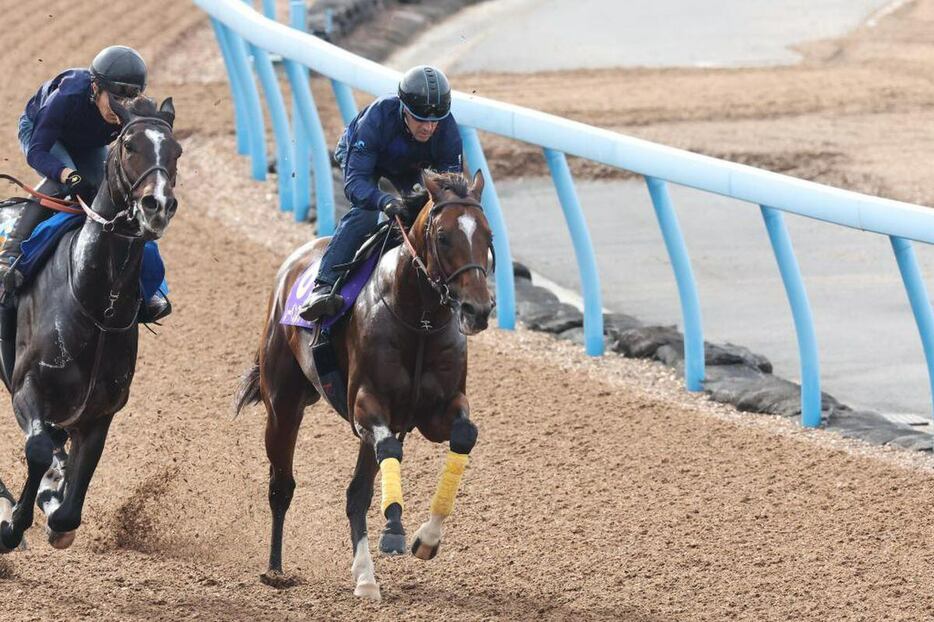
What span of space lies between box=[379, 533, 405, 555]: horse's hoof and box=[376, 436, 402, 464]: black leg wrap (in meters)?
0.32

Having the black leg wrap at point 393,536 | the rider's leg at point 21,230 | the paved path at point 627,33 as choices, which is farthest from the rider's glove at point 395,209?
the paved path at point 627,33

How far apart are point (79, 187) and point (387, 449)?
1871mm

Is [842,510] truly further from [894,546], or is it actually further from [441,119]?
[441,119]

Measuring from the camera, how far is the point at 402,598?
632 centimetres

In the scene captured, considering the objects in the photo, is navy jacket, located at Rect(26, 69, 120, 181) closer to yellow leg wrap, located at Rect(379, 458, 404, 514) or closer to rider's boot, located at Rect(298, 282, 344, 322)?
rider's boot, located at Rect(298, 282, 344, 322)

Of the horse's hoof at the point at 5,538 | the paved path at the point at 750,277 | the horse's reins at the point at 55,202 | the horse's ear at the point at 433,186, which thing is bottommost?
the paved path at the point at 750,277

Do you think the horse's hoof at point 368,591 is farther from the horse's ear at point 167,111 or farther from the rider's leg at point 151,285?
the horse's ear at point 167,111

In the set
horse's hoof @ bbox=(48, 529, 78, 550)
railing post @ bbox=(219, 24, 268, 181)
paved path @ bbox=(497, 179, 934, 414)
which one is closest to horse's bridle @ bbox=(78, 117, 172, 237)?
horse's hoof @ bbox=(48, 529, 78, 550)

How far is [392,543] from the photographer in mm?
5820

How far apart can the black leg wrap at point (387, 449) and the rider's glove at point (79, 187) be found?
167 cm

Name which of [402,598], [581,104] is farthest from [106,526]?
[581,104]

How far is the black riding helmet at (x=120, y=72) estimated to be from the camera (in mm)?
6422

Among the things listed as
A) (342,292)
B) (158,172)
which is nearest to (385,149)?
(342,292)

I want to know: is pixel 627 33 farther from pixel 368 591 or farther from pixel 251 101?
pixel 368 591
